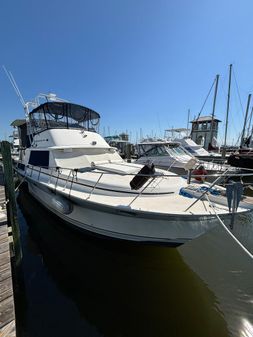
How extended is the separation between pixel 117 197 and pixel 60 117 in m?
5.16

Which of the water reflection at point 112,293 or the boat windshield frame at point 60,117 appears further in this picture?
the boat windshield frame at point 60,117

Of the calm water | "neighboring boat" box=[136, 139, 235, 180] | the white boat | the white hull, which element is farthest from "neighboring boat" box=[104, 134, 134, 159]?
the white hull

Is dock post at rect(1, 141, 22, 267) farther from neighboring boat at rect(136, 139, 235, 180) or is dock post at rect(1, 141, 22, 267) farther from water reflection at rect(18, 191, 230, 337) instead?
neighboring boat at rect(136, 139, 235, 180)

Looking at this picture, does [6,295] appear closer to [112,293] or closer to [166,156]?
[112,293]

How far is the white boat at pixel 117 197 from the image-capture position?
3859 millimetres

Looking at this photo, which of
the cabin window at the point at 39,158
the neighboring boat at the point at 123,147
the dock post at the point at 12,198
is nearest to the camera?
the dock post at the point at 12,198

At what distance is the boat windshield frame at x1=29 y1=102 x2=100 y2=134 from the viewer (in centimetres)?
807

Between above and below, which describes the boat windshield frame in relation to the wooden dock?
above

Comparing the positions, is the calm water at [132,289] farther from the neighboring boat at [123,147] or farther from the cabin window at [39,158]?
the neighboring boat at [123,147]

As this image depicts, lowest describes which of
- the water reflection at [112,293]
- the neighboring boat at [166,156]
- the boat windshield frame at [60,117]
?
the water reflection at [112,293]

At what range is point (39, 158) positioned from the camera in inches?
298

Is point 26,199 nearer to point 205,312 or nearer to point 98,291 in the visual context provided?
point 98,291

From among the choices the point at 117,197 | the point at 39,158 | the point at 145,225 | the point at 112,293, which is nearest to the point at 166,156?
the point at 39,158

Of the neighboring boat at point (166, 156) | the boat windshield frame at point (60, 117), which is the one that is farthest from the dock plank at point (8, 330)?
the neighboring boat at point (166, 156)
